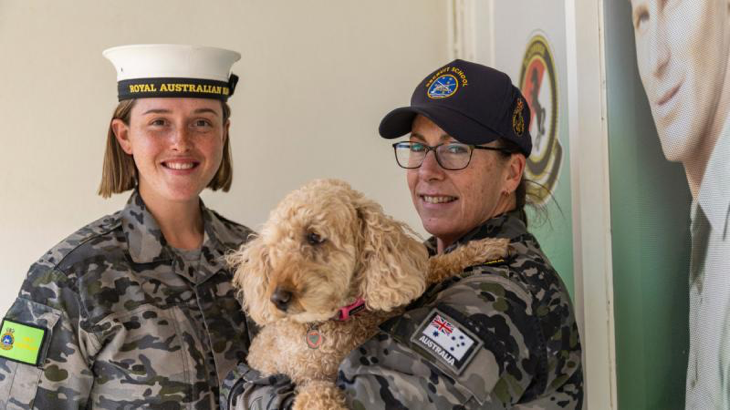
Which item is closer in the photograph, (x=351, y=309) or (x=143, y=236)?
(x=351, y=309)

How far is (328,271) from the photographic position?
4.80ft

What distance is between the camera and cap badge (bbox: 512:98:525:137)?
64.6 inches

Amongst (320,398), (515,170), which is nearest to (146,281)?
(320,398)

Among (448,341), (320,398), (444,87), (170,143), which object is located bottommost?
(320,398)

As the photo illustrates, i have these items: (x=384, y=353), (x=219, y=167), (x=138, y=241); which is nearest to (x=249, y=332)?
(x=138, y=241)

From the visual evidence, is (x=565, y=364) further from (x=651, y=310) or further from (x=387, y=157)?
(x=387, y=157)

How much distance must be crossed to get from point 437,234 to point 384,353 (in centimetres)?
49

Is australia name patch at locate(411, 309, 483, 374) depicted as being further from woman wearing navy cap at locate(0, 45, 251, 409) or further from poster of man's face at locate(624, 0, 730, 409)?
woman wearing navy cap at locate(0, 45, 251, 409)

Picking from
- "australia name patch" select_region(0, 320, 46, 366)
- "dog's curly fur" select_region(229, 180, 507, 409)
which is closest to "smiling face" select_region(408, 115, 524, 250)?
"dog's curly fur" select_region(229, 180, 507, 409)

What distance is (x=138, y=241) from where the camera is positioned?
6.07ft

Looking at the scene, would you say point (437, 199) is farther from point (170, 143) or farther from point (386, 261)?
point (170, 143)

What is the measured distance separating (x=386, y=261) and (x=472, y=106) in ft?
1.34

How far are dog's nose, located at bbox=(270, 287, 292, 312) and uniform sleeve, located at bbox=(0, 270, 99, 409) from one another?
58cm

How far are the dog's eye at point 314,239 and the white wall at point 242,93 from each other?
1652 mm
